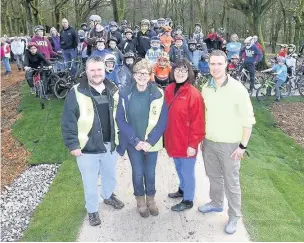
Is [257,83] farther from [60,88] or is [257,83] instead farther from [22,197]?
[22,197]

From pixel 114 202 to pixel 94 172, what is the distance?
93 cm

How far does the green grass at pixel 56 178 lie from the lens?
490 cm

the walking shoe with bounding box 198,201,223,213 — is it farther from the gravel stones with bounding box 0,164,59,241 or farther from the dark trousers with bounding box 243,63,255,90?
the dark trousers with bounding box 243,63,255,90

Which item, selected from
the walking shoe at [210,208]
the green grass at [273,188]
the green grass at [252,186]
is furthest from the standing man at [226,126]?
the green grass at [252,186]

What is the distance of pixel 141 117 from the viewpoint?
4.43 meters

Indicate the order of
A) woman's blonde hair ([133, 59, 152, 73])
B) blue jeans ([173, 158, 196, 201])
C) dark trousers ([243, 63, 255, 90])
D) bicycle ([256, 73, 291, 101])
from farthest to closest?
dark trousers ([243, 63, 255, 90]) → bicycle ([256, 73, 291, 101]) → blue jeans ([173, 158, 196, 201]) → woman's blonde hair ([133, 59, 152, 73])

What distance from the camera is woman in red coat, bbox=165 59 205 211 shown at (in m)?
Answer: 4.39

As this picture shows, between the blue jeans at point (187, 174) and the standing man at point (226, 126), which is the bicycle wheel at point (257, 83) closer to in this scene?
the blue jeans at point (187, 174)

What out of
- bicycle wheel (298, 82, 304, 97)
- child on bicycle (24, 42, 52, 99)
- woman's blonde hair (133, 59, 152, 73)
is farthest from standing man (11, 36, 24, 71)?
woman's blonde hair (133, 59, 152, 73)

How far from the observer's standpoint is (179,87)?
14.7ft

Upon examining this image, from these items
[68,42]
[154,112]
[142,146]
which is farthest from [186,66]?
[68,42]

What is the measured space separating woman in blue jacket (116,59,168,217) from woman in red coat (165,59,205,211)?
0.41ft

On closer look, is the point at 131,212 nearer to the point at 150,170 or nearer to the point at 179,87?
the point at 150,170

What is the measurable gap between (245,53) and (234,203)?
9.30 metres
